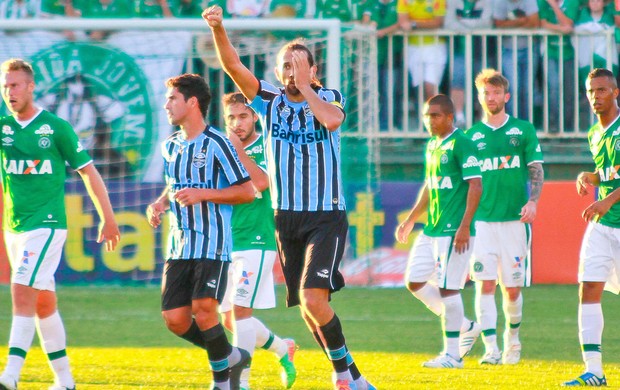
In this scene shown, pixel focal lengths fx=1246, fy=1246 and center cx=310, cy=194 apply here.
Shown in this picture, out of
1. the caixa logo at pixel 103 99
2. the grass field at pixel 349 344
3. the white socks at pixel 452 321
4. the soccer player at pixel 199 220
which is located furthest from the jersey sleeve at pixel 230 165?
the caixa logo at pixel 103 99

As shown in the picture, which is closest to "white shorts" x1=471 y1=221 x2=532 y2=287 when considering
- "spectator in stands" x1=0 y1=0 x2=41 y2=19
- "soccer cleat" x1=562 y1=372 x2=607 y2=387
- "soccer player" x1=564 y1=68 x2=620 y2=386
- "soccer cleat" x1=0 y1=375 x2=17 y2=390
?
"soccer player" x1=564 y1=68 x2=620 y2=386

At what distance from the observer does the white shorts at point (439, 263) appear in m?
9.04

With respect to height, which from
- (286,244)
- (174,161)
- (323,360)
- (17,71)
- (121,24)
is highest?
(121,24)

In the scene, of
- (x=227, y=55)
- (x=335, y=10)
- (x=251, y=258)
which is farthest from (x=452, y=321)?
(x=335, y=10)

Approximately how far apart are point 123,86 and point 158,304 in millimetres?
3414

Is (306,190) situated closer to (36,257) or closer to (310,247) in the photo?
(310,247)

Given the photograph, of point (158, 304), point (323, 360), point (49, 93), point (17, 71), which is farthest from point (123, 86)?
point (17, 71)

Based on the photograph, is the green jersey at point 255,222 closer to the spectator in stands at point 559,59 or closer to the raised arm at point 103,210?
the raised arm at point 103,210

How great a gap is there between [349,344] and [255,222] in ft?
8.04

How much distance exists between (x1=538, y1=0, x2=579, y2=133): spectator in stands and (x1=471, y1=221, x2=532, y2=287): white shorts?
7.04 meters

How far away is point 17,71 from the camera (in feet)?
24.0

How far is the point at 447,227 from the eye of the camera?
9.06 meters

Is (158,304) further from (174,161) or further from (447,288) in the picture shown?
(174,161)

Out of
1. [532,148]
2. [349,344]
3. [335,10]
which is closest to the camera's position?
[532,148]
